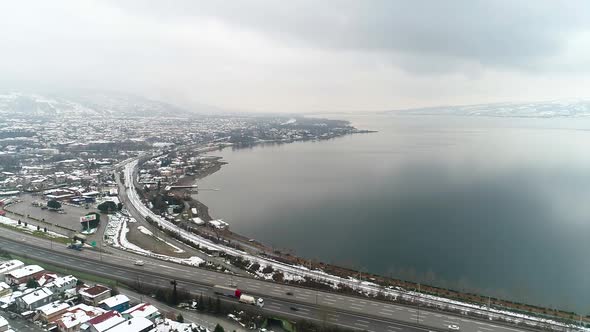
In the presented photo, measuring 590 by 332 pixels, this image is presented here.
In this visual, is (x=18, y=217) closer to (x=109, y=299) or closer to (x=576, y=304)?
(x=109, y=299)

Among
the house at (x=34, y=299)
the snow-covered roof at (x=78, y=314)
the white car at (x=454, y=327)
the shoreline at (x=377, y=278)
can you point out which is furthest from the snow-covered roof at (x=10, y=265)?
the white car at (x=454, y=327)

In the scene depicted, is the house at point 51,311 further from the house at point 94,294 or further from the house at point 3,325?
the house at point 3,325

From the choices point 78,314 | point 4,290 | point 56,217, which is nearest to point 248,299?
point 78,314

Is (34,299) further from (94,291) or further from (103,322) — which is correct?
(103,322)

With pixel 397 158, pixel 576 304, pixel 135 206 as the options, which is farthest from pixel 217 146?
pixel 576 304

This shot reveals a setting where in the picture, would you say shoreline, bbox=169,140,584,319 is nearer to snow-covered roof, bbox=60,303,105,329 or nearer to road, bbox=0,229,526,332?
road, bbox=0,229,526,332

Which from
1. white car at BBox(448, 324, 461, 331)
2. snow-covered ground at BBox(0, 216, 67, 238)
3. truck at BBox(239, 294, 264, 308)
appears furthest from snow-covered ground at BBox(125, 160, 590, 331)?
snow-covered ground at BBox(0, 216, 67, 238)
